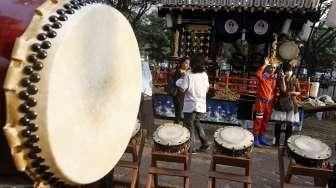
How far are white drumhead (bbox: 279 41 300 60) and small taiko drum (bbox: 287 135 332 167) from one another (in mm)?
6068

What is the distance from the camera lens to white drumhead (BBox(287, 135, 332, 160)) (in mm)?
3385

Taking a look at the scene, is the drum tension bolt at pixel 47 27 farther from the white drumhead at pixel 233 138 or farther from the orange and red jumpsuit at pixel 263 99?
the orange and red jumpsuit at pixel 263 99

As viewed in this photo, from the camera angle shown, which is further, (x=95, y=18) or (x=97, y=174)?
(x=97, y=174)

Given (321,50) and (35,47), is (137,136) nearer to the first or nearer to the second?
(35,47)

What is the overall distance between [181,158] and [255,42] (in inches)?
283

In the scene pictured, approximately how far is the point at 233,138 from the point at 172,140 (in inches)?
19.3

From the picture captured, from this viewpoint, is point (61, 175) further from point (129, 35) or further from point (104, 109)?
point (129, 35)

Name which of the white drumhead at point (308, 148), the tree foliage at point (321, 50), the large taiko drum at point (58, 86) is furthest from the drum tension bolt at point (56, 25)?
the tree foliage at point (321, 50)

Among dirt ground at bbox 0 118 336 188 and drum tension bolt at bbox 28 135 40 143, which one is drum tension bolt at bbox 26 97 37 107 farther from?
dirt ground at bbox 0 118 336 188

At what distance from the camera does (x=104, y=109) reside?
2.00 m

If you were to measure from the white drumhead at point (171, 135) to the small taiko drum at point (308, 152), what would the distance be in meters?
0.84

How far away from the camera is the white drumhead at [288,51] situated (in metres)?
9.33

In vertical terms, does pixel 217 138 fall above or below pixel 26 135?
below

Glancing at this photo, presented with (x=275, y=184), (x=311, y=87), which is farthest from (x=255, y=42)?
(x=275, y=184)
